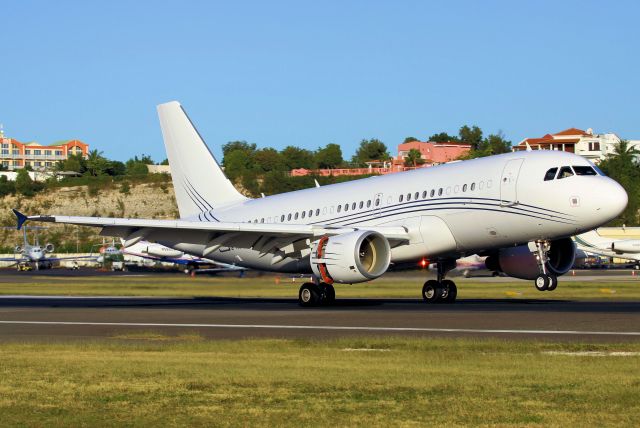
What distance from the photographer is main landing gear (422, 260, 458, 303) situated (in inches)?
1503

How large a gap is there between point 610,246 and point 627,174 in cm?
4350

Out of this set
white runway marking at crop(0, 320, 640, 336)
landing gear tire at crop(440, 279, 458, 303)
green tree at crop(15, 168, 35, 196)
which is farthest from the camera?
green tree at crop(15, 168, 35, 196)

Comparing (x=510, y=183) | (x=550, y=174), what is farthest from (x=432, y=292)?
(x=550, y=174)

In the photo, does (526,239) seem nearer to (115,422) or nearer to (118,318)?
(118,318)

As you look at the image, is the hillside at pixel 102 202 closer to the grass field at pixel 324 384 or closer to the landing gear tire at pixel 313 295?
the landing gear tire at pixel 313 295

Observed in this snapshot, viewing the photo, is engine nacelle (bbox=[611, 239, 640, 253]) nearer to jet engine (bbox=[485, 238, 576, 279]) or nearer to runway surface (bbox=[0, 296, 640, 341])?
jet engine (bbox=[485, 238, 576, 279])

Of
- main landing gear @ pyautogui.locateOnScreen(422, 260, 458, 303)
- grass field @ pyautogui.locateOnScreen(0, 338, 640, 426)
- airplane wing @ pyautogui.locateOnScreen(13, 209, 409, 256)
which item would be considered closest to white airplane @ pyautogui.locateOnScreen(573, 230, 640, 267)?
main landing gear @ pyautogui.locateOnScreen(422, 260, 458, 303)

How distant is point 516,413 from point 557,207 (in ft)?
70.9

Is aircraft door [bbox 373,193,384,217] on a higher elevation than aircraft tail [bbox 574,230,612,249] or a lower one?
higher

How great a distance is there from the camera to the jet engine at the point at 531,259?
36500 mm

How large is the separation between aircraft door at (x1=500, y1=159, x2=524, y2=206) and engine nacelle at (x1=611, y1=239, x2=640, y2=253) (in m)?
70.1

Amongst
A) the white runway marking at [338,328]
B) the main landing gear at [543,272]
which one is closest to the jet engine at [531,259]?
the main landing gear at [543,272]

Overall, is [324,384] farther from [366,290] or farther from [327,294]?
[366,290]

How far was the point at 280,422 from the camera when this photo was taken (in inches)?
467
